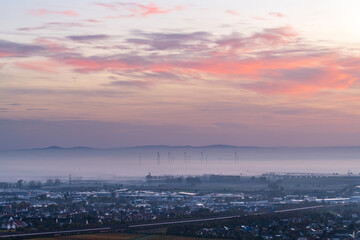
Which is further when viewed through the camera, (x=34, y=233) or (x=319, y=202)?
(x=319, y=202)

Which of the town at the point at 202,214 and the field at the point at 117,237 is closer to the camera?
the field at the point at 117,237

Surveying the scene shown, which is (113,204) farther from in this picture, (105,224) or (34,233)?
(34,233)

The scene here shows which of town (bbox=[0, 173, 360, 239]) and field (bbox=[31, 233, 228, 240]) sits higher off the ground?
town (bbox=[0, 173, 360, 239])

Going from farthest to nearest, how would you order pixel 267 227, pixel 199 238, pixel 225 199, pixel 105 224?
pixel 225 199 → pixel 105 224 → pixel 267 227 → pixel 199 238

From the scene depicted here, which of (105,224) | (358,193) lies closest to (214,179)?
(358,193)

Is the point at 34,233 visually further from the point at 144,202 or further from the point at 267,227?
the point at 144,202

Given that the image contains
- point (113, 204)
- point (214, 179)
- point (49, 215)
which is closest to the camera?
point (49, 215)

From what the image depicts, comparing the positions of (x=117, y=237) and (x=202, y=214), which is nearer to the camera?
(x=117, y=237)

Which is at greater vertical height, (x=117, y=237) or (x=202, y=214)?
(x=202, y=214)

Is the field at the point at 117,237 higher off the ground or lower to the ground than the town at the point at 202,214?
lower

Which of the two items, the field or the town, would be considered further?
the town
